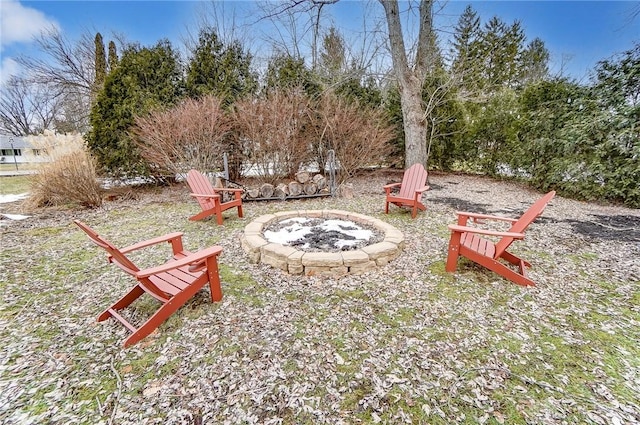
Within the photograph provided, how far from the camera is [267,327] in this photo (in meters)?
2.01

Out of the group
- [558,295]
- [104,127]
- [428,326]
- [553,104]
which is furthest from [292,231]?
[553,104]

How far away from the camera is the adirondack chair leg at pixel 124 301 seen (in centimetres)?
208

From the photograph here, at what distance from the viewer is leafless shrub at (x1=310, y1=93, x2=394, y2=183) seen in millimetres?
6461

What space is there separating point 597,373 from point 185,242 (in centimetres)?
392

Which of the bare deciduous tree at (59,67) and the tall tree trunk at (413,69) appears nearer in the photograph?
the tall tree trunk at (413,69)

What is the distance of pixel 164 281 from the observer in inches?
85.4

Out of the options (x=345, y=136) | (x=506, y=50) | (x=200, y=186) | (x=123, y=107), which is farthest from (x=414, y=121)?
(x=506, y=50)

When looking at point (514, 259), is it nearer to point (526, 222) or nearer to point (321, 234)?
point (526, 222)

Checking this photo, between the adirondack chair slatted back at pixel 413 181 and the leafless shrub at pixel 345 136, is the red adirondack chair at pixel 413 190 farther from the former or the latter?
the leafless shrub at pixel 345 136

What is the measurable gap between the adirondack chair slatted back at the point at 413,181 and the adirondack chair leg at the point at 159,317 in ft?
11.8

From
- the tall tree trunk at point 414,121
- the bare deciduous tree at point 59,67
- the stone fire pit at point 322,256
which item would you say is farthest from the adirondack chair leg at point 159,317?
the bare deciduous tree at point 59,67

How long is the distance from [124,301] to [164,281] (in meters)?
0.33

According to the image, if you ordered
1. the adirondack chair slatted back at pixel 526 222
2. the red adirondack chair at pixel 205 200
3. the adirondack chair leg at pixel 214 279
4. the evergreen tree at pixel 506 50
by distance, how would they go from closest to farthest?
1. the adirondack chair leg at pixel 214 279
2. the adirondack chair slatted back at pixel 526 222
3. the red adirondack chair at pixel 205 200
4. the evergreen tree at pixel 506 50

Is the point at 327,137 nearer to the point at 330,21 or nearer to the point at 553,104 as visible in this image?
the point at 553,104
